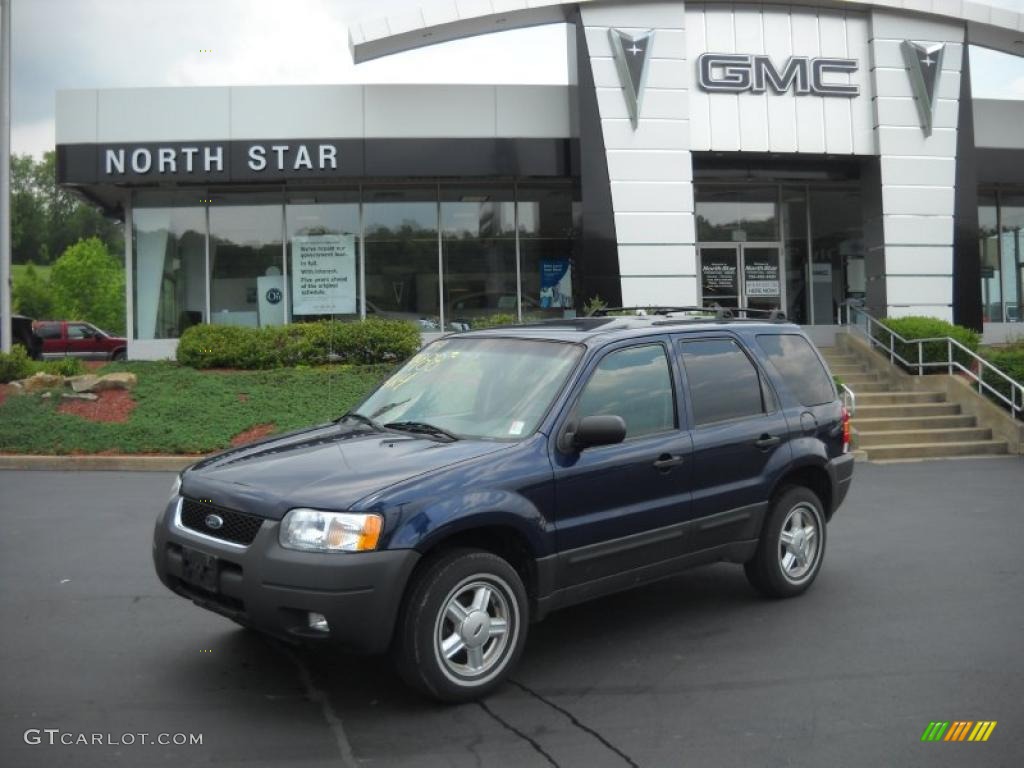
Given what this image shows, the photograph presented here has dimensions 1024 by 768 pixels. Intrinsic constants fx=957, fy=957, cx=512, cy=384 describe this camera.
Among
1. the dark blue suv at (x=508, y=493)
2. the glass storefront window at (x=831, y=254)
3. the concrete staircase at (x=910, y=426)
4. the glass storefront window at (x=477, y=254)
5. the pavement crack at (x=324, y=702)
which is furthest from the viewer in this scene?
Result: the glass storefront window at (x=831, y=254)

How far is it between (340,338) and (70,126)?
7067mm

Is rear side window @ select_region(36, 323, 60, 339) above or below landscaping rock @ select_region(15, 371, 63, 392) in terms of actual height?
above

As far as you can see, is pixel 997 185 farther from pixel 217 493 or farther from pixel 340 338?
pixel 217 493

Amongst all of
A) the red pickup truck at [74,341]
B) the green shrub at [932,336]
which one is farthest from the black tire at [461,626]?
the red pickup truck at [74,341]

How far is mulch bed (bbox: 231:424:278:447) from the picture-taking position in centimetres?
1356

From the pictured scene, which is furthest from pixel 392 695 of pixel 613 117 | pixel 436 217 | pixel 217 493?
pixel 436 217

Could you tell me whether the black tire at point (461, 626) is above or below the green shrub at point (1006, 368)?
below

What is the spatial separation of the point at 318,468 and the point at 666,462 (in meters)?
1.93

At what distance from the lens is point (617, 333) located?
217 inches

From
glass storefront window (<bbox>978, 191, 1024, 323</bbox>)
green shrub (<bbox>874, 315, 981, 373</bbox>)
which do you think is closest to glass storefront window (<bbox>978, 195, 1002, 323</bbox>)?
glass storefront window (<bbox>978, 191, 1024, 323</bbox>)

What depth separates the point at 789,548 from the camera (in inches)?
247

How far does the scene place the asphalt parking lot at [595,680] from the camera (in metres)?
4.00

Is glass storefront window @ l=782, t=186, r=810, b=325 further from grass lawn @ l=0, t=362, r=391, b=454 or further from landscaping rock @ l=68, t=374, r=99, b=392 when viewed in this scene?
landscaping rock @ l=68, t=374, r=99, b=392

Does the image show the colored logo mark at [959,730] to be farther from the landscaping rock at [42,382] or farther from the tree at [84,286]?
the tree at [84,286]
